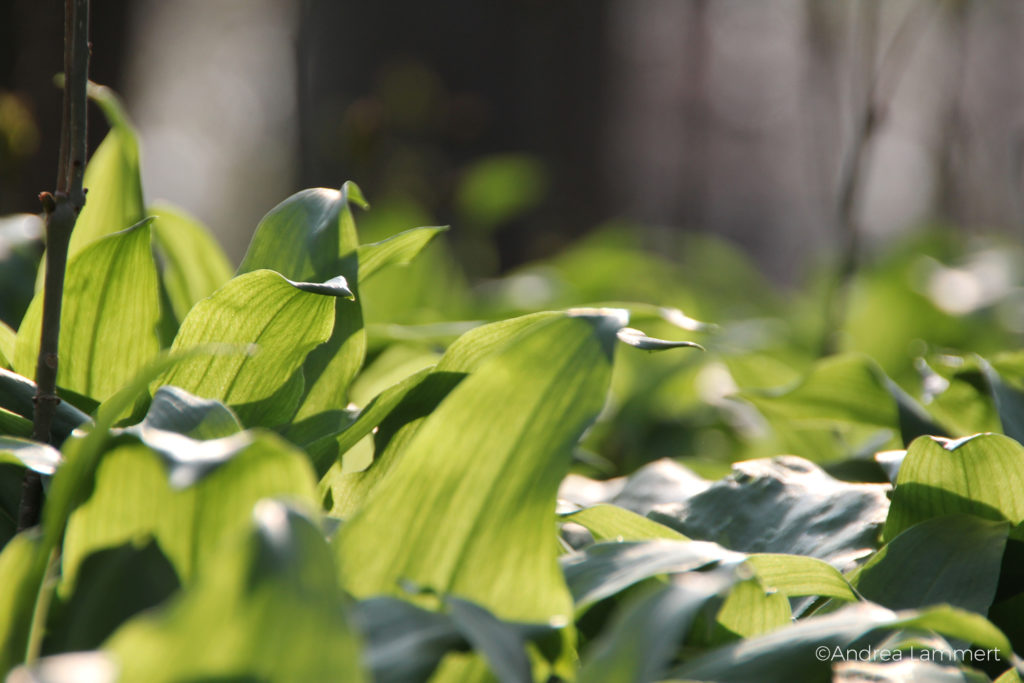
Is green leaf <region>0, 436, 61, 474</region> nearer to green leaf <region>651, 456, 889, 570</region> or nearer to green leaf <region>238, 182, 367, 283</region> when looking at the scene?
green leaf <region>238, 182, 367, 283</region>

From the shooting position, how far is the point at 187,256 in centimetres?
121

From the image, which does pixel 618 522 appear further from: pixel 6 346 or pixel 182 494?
pixel 6 346

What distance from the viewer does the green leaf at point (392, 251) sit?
839mm

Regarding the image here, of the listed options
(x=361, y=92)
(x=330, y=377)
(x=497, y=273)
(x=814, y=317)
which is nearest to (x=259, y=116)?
(x=361, y=92)

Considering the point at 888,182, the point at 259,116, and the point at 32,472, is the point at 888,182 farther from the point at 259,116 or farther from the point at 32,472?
the point at 32,472

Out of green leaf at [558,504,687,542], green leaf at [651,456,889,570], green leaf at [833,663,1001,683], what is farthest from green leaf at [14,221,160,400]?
green leaf at [833,663,1001,683]

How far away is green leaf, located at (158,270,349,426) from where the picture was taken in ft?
2.36

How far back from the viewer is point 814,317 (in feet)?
9.23

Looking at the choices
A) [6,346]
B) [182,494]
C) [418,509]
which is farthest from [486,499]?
[6,346]

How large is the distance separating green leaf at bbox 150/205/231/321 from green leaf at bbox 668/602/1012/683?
84 centimetres

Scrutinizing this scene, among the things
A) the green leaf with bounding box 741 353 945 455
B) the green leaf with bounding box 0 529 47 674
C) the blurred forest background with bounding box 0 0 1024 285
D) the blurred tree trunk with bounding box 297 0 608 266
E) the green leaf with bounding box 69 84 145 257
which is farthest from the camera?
the blurred tree trunk with bounding box 297 0 608 266

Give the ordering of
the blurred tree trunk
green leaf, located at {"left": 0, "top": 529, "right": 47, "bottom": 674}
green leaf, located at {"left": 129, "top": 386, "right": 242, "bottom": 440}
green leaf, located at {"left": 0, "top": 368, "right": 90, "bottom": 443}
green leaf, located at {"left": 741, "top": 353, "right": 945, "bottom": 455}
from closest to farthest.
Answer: green leaf, located at {"left": 0, "top": 529, "right": 47, "bottom": 674} → green leaf, located at {"left": 129, "top": 386, "right": 242, "bottom": 440} → green leaf, located at {"left": 0, "top": 368, "right": 90, "bottom": 443} → green leaf, located at {"left": 741, "top": 353, "right": 945, "bottom": 455} → the blurred tree trunk

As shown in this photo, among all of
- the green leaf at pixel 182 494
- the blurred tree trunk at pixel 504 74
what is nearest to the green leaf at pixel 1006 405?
the green leaf at pixel 182 494

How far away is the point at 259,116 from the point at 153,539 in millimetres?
6924
